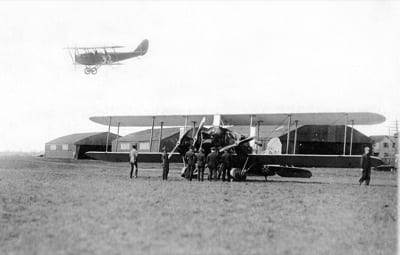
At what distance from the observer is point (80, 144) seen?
5716 centimetres

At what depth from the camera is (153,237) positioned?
5773 mm

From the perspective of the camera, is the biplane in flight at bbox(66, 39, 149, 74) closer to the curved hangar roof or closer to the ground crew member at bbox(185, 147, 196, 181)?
the curved hangar roof

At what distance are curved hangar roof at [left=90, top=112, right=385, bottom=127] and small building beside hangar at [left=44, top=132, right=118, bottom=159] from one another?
34374mm

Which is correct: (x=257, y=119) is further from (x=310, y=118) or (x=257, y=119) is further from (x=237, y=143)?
(x=237, y=143)

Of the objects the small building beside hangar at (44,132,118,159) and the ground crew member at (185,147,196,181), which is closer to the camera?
the ground crew member at (185,147,196,181)

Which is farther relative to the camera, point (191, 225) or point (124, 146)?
point (124, 146)

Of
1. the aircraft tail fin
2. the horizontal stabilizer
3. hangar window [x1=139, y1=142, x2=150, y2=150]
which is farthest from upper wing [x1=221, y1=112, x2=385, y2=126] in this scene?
hangar window [x1=139, y1=142, x2=150, y2=150]

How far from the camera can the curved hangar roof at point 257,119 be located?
17.7 metres

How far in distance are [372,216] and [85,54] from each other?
23.4 meters

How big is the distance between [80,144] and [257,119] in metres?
41.9

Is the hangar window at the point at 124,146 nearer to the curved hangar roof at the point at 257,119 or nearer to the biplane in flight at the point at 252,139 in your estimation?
the curved hangar roof at the point at 257,119

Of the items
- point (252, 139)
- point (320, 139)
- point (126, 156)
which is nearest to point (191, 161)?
point (252, 139)

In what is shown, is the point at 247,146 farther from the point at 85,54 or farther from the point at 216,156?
the point at 85,54

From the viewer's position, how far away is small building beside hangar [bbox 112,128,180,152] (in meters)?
45.2
